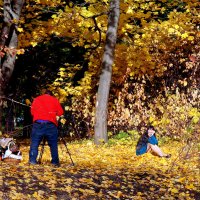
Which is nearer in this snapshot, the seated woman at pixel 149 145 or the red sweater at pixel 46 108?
the red sweater at pixel 46 108

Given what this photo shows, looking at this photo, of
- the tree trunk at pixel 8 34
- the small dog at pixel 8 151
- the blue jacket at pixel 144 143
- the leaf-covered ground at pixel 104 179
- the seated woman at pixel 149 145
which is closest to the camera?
the leaf-covered ground at pixel 104 179

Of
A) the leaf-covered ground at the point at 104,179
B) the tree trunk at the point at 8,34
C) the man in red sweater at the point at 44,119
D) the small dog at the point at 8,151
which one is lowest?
the leaf-covered ground at the point at 104,179

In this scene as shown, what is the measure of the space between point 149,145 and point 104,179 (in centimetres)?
347

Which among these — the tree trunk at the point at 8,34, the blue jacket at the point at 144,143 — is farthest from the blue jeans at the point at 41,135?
the blue jacket at the point at 144,143

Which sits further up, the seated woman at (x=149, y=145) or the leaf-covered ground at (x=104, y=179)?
the seated woman at (x=149, y=145)

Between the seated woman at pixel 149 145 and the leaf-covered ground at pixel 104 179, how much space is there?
17 cm

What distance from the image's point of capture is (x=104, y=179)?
862 cm

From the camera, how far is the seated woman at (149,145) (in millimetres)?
11660

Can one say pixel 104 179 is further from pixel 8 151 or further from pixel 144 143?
Answer: pixel 144 143

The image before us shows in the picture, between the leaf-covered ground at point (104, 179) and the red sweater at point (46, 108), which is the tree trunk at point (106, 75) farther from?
the red sweater at point (46, 108)

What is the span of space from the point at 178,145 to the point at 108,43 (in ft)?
12.9

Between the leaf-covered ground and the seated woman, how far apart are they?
0.17 metres

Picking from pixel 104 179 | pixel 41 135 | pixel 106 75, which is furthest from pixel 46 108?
pixel 106 75

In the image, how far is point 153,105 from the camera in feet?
53.4
